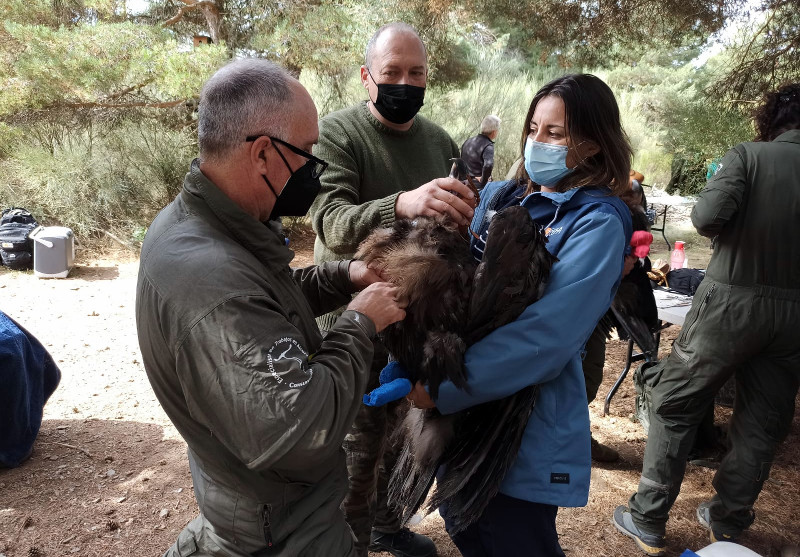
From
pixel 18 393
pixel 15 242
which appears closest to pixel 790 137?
pixel 18 393

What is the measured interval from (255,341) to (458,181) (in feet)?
3.33

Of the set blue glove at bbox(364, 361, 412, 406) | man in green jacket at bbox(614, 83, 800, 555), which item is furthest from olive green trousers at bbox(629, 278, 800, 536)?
blue glove at bbox(364, 361, 412, 406)

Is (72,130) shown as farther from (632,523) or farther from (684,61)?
(684,61)

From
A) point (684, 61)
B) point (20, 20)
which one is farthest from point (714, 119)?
point (684, 61)

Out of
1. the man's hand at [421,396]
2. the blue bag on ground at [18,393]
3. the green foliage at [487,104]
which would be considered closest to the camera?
the man's hand at [421,396]

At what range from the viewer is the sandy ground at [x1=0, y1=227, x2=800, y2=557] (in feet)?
11.1

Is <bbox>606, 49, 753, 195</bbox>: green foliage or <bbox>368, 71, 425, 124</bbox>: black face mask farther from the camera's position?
<bbox>606, 49, 753, 195</bbox>: green foliage

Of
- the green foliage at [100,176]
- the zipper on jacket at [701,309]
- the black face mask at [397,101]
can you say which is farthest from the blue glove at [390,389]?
the green foliage at [100,176]

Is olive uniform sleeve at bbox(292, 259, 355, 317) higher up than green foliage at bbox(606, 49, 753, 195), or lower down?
lower down

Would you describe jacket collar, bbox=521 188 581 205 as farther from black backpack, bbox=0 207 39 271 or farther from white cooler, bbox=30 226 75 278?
black backpack, bbox=0 207 39 271

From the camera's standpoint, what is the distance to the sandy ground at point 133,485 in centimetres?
337

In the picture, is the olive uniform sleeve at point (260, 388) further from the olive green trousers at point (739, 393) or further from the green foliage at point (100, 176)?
the green foliage at point (100, 176)

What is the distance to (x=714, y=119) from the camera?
885 centimetres

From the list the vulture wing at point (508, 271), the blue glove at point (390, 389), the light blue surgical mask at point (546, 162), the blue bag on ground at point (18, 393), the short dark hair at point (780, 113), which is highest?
the short dark hair at point (780, 113)
